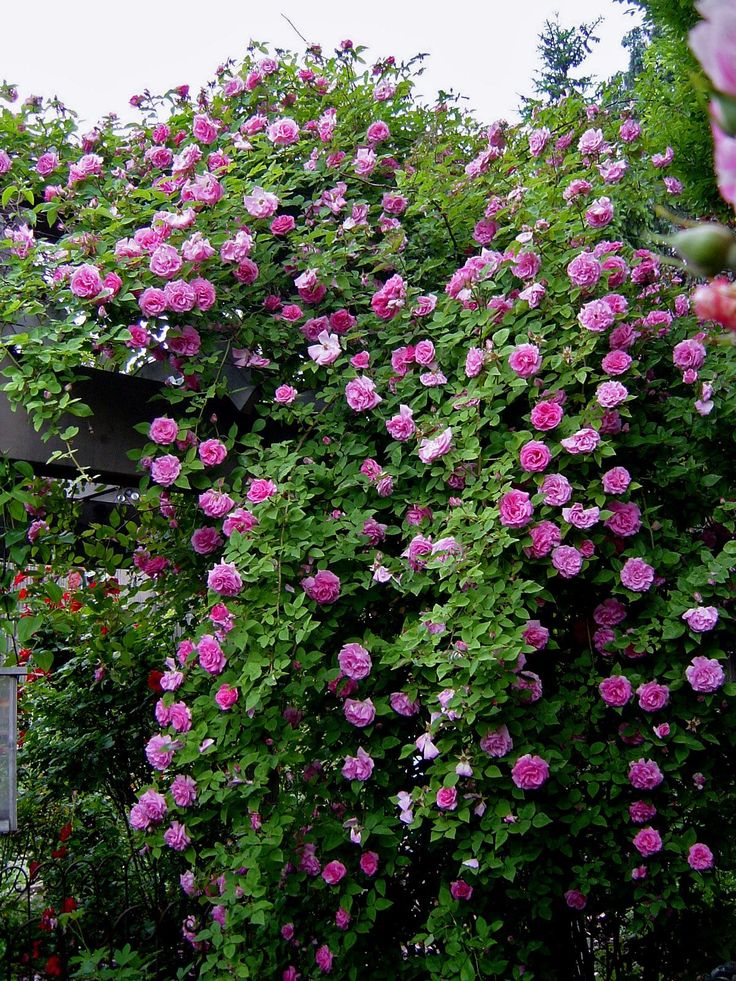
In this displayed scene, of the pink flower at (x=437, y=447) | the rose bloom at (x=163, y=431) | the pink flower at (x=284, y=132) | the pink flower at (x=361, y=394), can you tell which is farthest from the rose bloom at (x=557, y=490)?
the pink flower at (x=284, y=132)

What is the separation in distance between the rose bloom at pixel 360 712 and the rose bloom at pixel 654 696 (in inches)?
22.5

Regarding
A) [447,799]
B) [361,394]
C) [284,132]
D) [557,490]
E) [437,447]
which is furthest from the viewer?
[284,132]

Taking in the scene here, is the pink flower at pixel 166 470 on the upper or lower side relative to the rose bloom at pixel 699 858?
upper

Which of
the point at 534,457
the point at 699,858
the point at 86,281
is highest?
the point at 86,281

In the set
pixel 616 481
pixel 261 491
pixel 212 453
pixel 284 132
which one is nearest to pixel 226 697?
pixel 261 491

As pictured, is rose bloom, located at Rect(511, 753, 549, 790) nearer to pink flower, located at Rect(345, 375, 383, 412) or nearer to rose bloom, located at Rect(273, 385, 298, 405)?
pink flower, located at Rect(345, 375, 383, 412)

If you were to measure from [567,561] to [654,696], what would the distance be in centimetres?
36

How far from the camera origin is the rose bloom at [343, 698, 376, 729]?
6.89 feet

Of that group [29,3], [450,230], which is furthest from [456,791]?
[29,3]

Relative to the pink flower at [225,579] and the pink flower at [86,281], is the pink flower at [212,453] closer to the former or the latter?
the pink flower at [225,579]

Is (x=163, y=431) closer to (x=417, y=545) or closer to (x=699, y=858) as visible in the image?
(x=417, y=545)

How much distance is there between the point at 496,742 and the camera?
196 cm

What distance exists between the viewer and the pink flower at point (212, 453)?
222cm

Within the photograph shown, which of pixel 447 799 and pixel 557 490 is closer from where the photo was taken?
pixel 447 799
